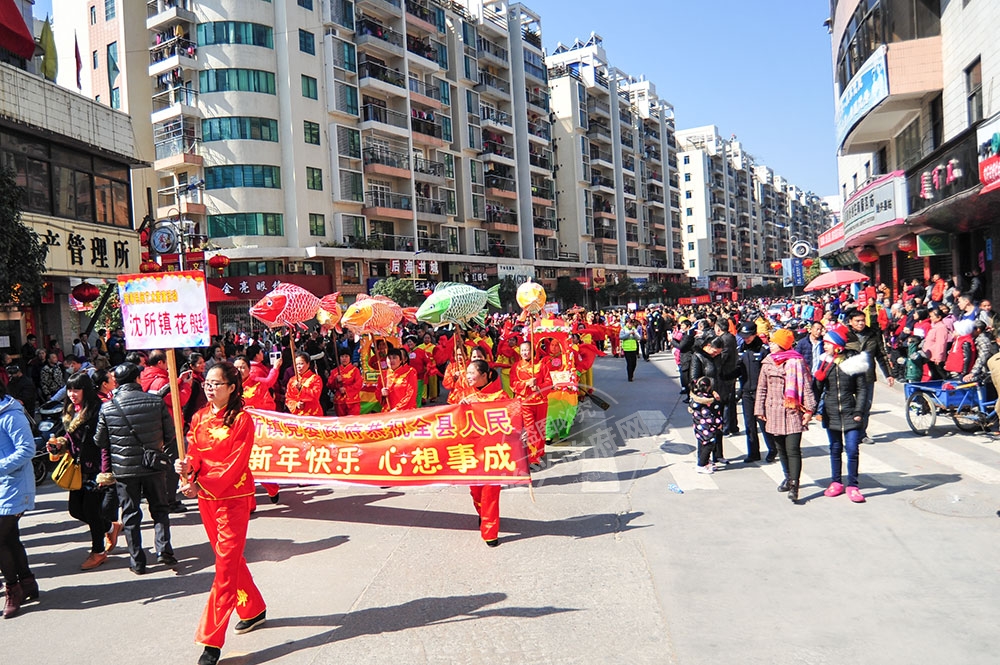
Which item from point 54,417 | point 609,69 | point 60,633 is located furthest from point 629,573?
point 609,69

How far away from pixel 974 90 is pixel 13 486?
795 inches

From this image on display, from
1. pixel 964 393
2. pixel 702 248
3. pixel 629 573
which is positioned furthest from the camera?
pixel 702 248

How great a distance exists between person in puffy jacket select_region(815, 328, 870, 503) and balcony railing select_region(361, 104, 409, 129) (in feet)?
117

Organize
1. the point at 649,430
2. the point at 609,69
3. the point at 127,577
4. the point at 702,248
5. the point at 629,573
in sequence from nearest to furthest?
the point at 629,573 → the point at 127,577 → the point at 649,430 → the point at 609,69 → the point at 702,248

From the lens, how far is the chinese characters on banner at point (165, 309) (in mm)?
5441

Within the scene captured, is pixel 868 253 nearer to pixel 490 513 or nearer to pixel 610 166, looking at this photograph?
pixel 490 513

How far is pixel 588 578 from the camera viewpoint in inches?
224

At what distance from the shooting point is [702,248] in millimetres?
98500

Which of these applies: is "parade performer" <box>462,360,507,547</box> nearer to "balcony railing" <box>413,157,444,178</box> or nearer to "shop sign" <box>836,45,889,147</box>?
"shop sign" <box>836,45,889,147</box>

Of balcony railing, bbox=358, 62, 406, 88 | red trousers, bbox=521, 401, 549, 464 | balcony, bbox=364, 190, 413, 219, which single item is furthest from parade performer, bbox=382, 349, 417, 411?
balcony railing, bbox=358, 62, 406, 88

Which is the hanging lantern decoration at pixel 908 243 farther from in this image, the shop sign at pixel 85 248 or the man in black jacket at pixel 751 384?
the shop sign at pixel 85 248

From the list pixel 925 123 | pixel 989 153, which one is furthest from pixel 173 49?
pixel 989 153

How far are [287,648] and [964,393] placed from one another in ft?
32.6

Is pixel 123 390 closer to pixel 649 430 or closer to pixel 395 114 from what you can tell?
pixel 649 430
